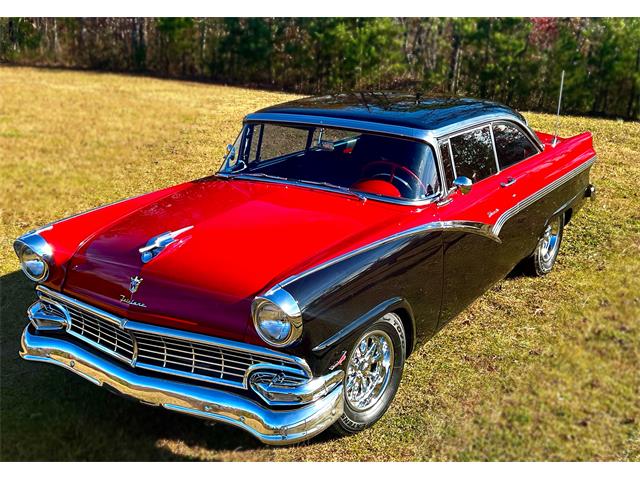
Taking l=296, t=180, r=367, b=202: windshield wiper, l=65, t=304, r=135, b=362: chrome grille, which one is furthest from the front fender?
l=65, t=304, r=135, b=362: chrome grille

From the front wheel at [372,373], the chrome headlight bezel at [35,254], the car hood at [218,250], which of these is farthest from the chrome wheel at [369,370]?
the chrome headlight bezel at [35,254]

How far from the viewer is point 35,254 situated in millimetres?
3566

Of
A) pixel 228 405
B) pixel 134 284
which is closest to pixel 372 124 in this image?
pixel 134 284

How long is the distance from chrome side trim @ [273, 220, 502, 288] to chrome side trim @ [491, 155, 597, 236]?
0.34 ft

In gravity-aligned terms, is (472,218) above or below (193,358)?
above

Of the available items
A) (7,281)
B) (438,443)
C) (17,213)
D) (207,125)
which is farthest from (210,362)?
(207,125)

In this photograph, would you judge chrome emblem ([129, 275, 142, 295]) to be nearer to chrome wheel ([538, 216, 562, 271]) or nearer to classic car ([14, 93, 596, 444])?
classic car ([14, 93, 596, 444])

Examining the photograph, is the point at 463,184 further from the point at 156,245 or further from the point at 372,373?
the point at 156,245

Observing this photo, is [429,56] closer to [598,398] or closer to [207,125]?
[207,125]

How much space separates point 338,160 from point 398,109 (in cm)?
62

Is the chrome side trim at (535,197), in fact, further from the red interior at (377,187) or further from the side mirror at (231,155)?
the side mirror at (231,155)

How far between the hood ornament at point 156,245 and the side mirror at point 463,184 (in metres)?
1.78

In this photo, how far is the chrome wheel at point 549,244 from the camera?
18.0 feet

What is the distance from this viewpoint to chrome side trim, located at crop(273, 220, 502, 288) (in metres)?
3.03
